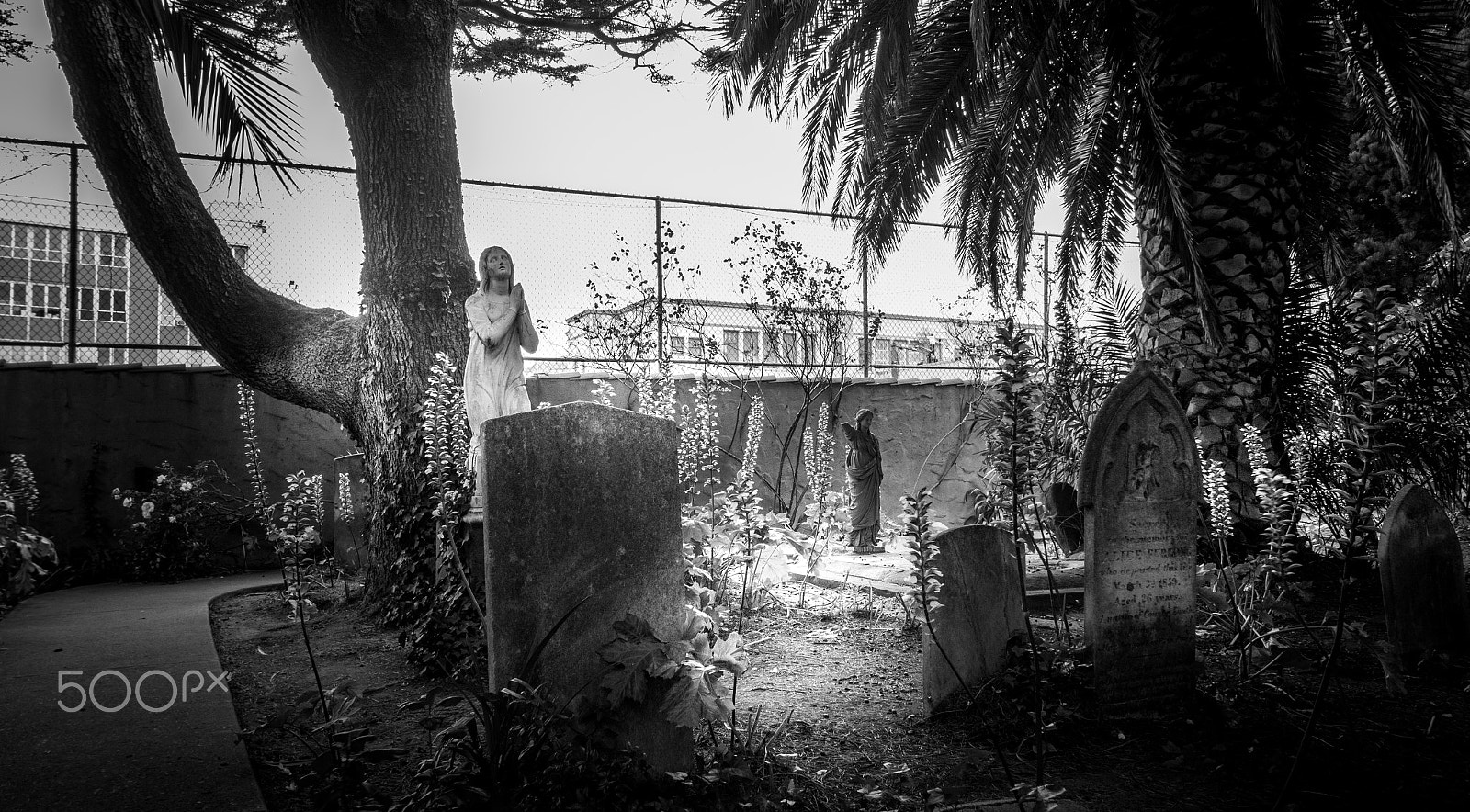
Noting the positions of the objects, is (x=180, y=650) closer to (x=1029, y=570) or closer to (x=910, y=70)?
(x=1029, y=570)

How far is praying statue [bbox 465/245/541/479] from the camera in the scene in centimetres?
562

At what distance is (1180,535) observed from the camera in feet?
13.2

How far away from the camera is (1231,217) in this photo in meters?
6.39

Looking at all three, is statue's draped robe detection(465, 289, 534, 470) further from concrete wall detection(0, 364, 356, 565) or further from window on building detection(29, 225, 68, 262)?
window on building detection(29, 225, 68, 262)

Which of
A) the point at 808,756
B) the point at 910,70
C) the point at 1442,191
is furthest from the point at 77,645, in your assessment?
the point at 1442,191

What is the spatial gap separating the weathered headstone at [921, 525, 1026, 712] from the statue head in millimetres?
3367

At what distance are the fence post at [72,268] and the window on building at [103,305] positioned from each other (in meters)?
0.09

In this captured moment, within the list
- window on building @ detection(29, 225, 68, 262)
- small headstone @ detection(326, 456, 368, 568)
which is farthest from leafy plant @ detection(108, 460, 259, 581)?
window on building @ detection(29, 225, 68, 262)

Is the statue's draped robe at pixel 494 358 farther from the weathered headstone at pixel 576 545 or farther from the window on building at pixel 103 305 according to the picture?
the window on building at pixel 103 305

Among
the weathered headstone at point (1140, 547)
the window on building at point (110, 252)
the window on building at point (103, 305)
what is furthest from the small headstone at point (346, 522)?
the weathered headstone at point (1140, 547)

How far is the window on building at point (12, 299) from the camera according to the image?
8980 millimetres

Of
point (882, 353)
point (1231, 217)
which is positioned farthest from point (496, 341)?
point (882, 353)

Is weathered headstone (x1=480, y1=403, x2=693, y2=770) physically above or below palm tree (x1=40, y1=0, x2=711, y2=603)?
below

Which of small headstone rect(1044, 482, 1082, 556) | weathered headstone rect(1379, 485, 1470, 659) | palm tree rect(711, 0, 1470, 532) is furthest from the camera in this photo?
small headstone rect(1044, 482, 1082, 556)
